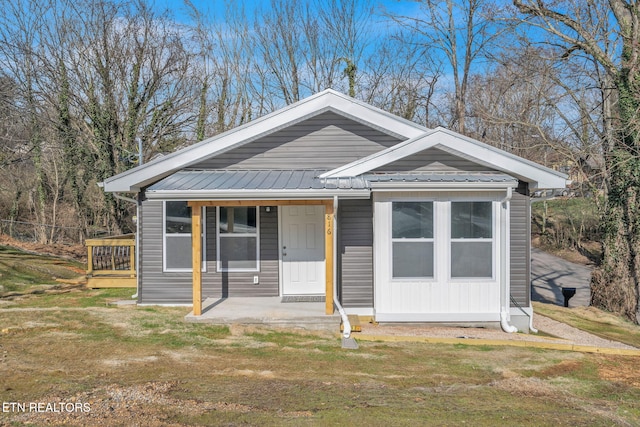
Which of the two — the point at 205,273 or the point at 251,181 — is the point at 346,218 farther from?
the point at 205,273

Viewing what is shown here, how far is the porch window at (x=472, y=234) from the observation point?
28.5 ft

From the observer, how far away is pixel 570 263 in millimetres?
25219

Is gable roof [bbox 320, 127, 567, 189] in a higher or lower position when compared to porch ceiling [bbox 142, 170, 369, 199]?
higher

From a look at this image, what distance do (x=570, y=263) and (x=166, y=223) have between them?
2244cm

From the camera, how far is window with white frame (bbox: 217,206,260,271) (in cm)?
995

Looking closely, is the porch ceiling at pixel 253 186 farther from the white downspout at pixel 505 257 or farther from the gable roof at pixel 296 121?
the white downspout at pixel 505 257


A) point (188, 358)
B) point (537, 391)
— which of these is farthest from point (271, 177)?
point (537, 391)

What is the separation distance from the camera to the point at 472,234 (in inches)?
343

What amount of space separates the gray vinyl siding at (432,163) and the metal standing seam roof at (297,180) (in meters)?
A: 0.09

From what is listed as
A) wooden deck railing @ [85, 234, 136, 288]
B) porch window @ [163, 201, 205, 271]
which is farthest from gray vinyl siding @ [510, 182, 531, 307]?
wooden deck railing @ [85, 234, 136, 288]

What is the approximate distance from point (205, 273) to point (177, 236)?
0.95 meters

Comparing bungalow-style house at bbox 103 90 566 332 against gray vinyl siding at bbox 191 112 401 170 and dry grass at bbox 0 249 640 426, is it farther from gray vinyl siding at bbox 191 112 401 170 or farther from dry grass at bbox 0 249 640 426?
dry grass at bbox 0 249 640 426

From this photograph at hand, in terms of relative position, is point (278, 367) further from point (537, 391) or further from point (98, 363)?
point (537, 391)

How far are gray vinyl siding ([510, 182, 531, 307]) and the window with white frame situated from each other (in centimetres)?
501
